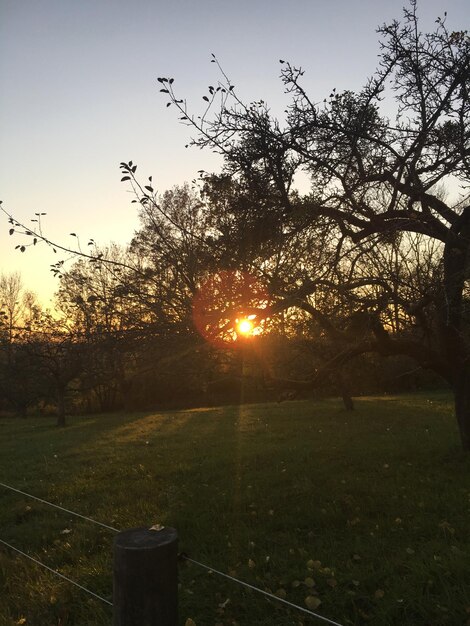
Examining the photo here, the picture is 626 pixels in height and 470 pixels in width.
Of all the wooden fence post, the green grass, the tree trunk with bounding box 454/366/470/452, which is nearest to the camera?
the wooden fence post

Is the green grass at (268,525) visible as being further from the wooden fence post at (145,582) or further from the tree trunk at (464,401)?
the wooden fence post at (145,582)

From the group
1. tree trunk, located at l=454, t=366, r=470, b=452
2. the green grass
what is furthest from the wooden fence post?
tree trunk, located at l=454, t=366, r=470, b=452

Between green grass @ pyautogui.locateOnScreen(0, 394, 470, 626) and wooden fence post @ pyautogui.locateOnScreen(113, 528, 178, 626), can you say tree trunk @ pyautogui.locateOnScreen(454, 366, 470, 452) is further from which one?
wooden fence post @ pyautogui.locateOnScreen(113, 528, 178, 626)

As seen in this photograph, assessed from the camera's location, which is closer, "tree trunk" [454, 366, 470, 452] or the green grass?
the green grass

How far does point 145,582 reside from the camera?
2275mm

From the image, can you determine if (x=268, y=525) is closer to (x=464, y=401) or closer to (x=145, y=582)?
(x=145, y=582)

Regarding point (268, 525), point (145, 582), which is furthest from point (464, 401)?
point (145, 582)

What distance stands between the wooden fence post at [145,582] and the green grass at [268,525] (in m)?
1.92

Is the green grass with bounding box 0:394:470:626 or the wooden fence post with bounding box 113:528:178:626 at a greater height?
the wooden fence post with bounding box 113:528:178:626

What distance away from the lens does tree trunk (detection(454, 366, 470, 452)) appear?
8562mm

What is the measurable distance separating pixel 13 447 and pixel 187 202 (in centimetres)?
1188

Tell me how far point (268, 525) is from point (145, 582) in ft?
12.9

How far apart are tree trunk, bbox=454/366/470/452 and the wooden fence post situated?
24.9ft

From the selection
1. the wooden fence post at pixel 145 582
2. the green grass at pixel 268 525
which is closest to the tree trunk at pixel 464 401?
the green grass at pixel 268 525
